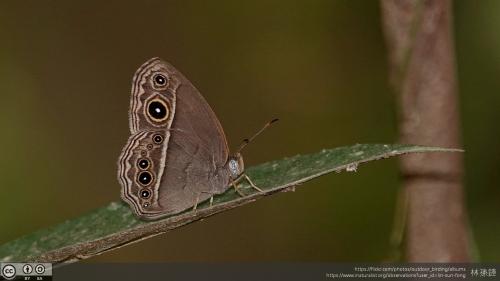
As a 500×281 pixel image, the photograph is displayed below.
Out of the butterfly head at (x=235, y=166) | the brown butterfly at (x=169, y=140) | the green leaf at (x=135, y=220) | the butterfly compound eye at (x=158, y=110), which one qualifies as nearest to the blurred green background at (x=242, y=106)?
the butterfly head at (x=235, y=166)

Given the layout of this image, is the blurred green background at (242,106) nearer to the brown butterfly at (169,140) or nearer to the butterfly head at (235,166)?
the butterfly head at (235,166)

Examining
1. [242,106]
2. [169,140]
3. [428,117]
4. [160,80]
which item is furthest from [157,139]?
[242,106]

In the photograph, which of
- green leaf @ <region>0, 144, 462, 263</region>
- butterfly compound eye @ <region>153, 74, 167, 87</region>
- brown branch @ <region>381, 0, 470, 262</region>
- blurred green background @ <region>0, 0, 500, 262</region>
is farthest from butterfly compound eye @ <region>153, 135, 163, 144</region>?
blurred green background @ <region>0, 0, 500, 262</region>

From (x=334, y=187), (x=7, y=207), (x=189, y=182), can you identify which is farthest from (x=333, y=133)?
(x=7, y=207)

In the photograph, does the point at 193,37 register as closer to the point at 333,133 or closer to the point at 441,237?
the point at 333,133

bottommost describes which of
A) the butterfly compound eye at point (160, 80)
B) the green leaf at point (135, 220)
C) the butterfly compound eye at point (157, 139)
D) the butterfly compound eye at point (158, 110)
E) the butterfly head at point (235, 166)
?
the green leaf at point (135, 220)

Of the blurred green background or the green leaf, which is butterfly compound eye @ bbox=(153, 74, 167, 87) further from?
the blurred green background
